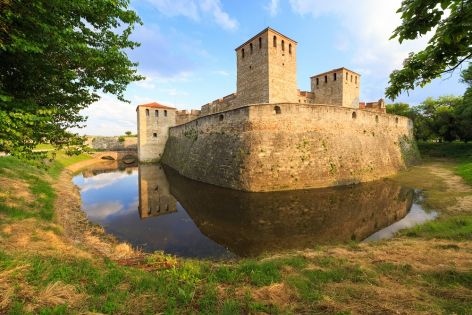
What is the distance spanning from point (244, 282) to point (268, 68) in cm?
1877

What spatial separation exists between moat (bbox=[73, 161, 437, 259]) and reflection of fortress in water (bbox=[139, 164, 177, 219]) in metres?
0.06

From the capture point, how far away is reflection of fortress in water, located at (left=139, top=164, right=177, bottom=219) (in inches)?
480

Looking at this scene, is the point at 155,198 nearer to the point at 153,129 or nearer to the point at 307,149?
the point at 307,149

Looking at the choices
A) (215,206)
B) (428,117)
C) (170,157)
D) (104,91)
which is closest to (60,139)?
(104,91)

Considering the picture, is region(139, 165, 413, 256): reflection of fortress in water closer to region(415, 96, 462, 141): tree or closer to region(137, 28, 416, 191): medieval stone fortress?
region(137, 28, 416, 191): medieval stone fortress

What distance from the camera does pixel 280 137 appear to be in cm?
1538

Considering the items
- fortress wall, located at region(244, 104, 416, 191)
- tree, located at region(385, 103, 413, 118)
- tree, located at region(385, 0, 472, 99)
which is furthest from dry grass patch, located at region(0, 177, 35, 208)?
tree, located at region(385, 103, 413, 118)

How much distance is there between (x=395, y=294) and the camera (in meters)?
3.56

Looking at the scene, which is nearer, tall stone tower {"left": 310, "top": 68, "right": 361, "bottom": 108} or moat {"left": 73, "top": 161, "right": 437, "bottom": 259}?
moat {"left": 73, "top": 161, "right": 437, "bottom": 259}

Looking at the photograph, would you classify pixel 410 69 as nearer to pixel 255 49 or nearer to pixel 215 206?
pixel 215 206

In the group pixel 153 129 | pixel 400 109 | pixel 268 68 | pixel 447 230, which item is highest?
pixel 400 109

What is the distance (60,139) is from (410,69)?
7.80 metres

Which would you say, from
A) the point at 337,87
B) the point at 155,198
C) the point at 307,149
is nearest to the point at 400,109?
the point at 337,87

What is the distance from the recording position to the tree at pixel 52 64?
3.94m
